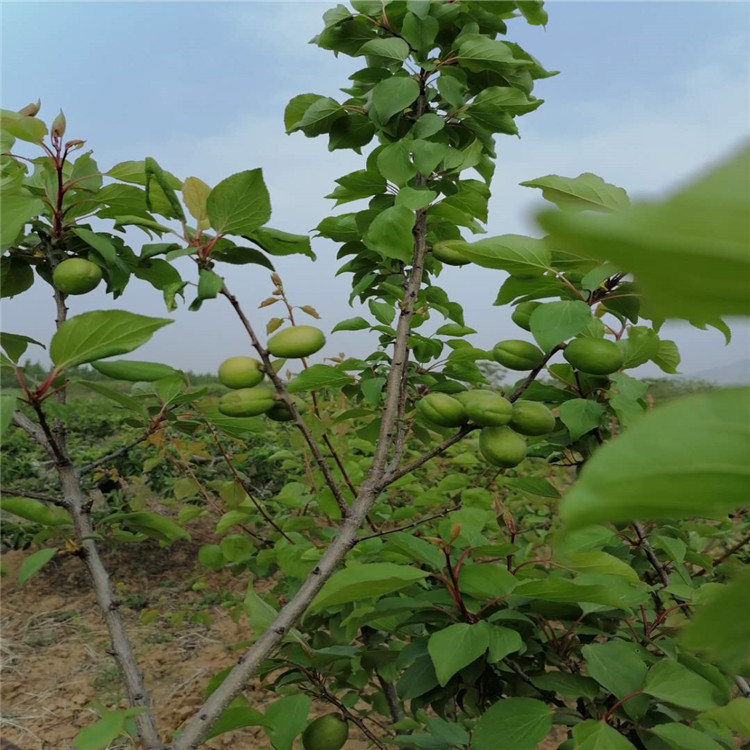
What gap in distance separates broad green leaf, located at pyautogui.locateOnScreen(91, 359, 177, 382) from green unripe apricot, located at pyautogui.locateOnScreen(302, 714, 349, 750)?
86cm

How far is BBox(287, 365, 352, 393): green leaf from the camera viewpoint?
129 centimetres

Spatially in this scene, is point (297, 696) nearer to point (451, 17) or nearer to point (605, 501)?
point (605, 501)

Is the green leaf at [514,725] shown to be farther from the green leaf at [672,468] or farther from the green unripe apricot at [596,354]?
the green leaf at [672,468]

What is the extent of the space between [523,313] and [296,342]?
1.55ft

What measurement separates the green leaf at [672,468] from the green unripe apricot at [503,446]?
0.74m

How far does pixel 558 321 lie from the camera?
3.23ft

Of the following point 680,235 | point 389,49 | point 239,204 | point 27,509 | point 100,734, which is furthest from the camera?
point 389,49

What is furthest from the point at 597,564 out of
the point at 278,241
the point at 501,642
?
the point at 278,241

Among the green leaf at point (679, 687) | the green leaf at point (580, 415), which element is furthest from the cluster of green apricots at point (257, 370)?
the green leaf at point (679, 687)

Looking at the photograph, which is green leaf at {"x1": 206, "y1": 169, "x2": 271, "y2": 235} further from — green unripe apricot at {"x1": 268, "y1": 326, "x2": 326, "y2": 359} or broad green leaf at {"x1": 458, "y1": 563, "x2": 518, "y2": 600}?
broad green leaf at {"x1": 458, "y1": 563, "x2": 518, "y2": 600}

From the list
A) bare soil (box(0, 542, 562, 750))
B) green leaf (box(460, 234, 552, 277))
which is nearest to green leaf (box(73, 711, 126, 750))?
green leaf (box(460, 234, 552, 277))

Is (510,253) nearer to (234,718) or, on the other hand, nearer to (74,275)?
(74,275)

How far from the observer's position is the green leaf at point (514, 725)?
975mm

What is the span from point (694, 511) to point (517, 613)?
886 mm
